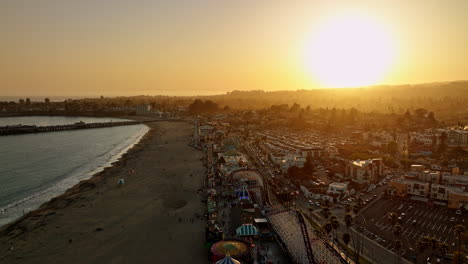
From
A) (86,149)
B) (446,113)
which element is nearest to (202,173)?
(86,149)

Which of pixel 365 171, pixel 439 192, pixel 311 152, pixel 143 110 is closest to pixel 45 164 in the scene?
pixel 311 152

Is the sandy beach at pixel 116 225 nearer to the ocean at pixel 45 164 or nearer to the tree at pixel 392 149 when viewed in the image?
the ocean at pixel 45 164

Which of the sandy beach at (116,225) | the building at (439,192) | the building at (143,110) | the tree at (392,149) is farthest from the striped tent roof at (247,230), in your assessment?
the building at (143,110)

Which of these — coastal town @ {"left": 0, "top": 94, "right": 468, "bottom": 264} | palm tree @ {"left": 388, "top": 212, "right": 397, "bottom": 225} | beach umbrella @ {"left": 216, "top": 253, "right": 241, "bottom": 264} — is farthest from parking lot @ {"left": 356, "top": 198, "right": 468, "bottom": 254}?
beach umbrella @ {"left": 216, "top": 253, "right": 241, "bottom": 264}

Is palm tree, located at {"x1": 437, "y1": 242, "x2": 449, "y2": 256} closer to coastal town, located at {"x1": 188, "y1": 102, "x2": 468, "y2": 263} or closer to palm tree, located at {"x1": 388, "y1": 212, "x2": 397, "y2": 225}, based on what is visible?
coastal town, located at {"x1": 188, "y1": 102, "x2": 468, "y2": 263}

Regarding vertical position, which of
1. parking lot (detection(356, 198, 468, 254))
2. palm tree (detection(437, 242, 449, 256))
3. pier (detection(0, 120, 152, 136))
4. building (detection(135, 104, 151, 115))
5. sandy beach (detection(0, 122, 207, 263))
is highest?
building (detection(135, 104, 151, 115))
